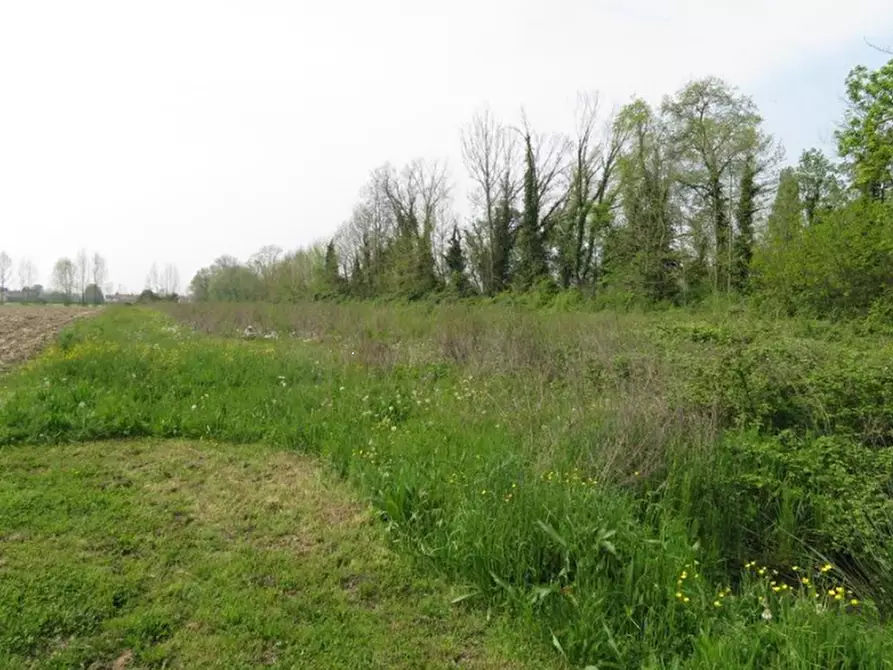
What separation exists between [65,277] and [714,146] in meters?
111

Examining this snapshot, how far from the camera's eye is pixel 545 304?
2602 centimetres

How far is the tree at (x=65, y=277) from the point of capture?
87438mm

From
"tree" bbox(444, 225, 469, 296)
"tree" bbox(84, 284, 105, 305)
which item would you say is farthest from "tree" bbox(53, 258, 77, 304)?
"tree" bbox(444, 225, 469, 296)

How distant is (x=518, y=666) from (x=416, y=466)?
2143 millimetres

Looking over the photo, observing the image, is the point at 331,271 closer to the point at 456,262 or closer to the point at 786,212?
the point at 456,262

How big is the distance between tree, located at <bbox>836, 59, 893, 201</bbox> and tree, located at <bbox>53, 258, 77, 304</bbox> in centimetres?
11219

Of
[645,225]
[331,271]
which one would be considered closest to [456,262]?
[645,225]

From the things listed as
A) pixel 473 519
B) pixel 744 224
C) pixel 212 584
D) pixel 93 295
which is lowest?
pixel 212 584

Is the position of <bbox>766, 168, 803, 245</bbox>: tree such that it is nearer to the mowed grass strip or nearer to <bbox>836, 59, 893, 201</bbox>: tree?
<bbox>836, 59, 893, 201</bbox>: tree

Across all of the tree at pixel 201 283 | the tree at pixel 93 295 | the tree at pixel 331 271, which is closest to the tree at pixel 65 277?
the tree at pixel 93 295

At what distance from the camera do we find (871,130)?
43.5ft

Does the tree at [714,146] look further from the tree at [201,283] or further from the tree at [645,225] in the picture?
the tree at [201,283]

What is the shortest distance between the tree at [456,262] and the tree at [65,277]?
Answer: 8899 cm

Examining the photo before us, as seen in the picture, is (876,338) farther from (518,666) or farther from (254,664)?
(254,664)
